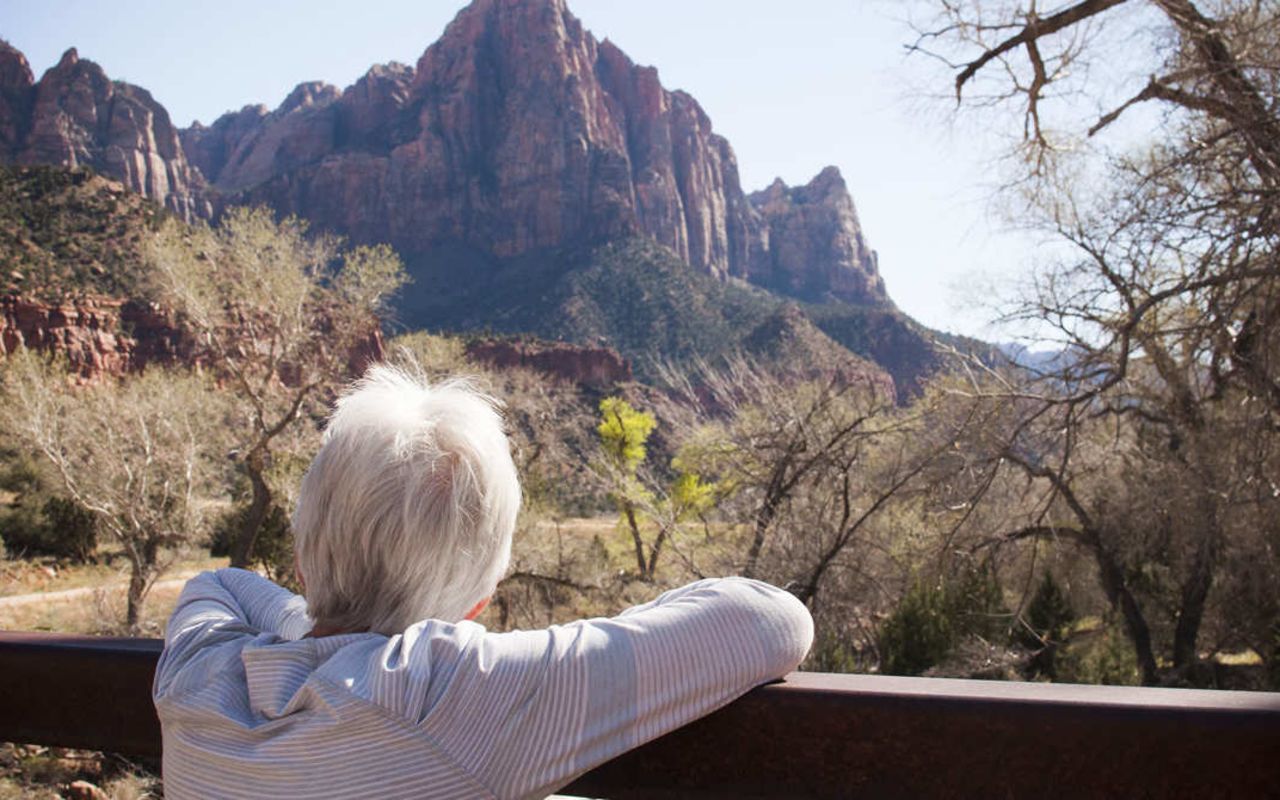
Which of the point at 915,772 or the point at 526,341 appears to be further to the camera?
the point at 526,341

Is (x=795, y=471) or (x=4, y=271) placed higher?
(x=4, y=271)

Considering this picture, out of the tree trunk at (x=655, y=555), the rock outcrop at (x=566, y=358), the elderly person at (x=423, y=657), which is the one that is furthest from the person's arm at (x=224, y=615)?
the rock outcrop at (x=566, y=358)

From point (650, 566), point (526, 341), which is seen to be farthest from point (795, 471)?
point (526, 341)

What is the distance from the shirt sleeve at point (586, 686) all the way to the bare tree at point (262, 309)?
16980 millimetres

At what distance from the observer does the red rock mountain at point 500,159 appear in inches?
4557

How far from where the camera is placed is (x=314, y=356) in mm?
18516

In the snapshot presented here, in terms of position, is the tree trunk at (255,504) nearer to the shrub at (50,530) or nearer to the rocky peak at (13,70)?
the shrub at (50,530)

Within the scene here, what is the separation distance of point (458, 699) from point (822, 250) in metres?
156

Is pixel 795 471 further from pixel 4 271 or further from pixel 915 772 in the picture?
pixel 4 271

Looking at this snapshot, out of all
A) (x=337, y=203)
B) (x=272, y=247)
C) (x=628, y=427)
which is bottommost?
(x=628, y=427)

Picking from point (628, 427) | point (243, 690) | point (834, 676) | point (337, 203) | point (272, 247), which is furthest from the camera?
point (337, 203)

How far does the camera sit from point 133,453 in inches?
733

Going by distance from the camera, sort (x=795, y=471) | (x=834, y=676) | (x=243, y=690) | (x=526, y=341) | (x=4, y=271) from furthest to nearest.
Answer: (x=526, y=341)
(x=4, y=271)
(x=795, y=471)
(x=834, y=676)
(x=243, y=690)

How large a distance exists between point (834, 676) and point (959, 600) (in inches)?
528
